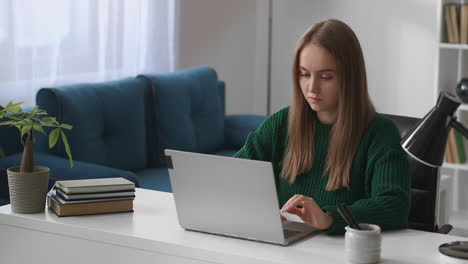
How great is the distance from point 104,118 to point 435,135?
236cm

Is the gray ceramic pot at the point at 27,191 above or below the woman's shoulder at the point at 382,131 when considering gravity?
below

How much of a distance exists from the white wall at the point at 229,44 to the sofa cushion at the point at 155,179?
1.19m

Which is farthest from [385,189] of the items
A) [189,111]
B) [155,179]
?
[189,111]

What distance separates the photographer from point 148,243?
1.92 metres

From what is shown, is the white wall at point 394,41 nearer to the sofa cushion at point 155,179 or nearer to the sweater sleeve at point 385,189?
the sofa cushion at point 155,179

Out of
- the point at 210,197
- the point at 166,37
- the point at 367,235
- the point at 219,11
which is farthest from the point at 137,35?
the point at 367,235

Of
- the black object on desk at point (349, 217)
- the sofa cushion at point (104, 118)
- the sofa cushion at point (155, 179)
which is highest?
the black object on desk at point (349, 217)

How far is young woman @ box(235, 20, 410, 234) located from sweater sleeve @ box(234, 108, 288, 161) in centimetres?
7

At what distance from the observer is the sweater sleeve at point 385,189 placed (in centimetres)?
198

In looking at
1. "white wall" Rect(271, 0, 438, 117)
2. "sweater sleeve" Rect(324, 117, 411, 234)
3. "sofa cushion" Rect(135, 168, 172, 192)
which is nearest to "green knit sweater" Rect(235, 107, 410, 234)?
"sweater sleeve" Rect(324, 117, 411, 234)

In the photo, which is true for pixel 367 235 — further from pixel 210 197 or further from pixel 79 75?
pixel 79 75

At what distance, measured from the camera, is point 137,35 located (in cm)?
463

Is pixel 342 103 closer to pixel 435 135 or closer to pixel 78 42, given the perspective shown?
pixel 435 135

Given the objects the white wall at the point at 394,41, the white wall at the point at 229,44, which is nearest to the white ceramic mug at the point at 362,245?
the white wall at the point at 394,41
